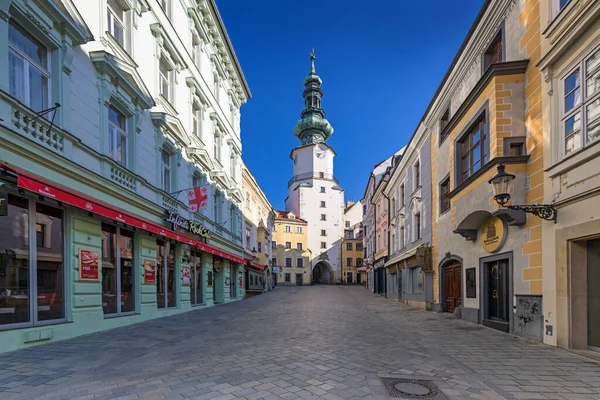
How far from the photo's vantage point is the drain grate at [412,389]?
177 inches

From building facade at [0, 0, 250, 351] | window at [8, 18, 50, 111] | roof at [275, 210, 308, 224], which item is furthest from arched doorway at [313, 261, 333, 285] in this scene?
window at [8, 18, 50, 111]

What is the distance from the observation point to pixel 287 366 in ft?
19.2

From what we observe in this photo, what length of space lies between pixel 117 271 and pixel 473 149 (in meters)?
11.7

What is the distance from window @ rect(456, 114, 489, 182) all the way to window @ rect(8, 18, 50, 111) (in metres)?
11.3

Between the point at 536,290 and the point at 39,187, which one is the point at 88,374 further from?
the point at 536,290

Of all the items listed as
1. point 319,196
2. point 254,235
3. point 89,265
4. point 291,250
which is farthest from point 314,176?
point 89,265

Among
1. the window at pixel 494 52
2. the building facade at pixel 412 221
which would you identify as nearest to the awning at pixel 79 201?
the window at pixel 494 52

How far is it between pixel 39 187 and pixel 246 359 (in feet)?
17.1

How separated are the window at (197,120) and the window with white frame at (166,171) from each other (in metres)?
3.25

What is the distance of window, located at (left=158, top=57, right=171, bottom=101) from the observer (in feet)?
47.0

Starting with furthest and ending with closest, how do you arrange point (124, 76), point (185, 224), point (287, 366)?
point (185, 224) < point (124, 76) < point (287, 366)

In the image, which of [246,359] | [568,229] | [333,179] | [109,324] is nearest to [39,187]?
[109,324]

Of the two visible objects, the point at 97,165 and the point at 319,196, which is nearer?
the point at 97,165

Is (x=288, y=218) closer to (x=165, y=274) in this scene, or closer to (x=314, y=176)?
(x=314, y=176)
